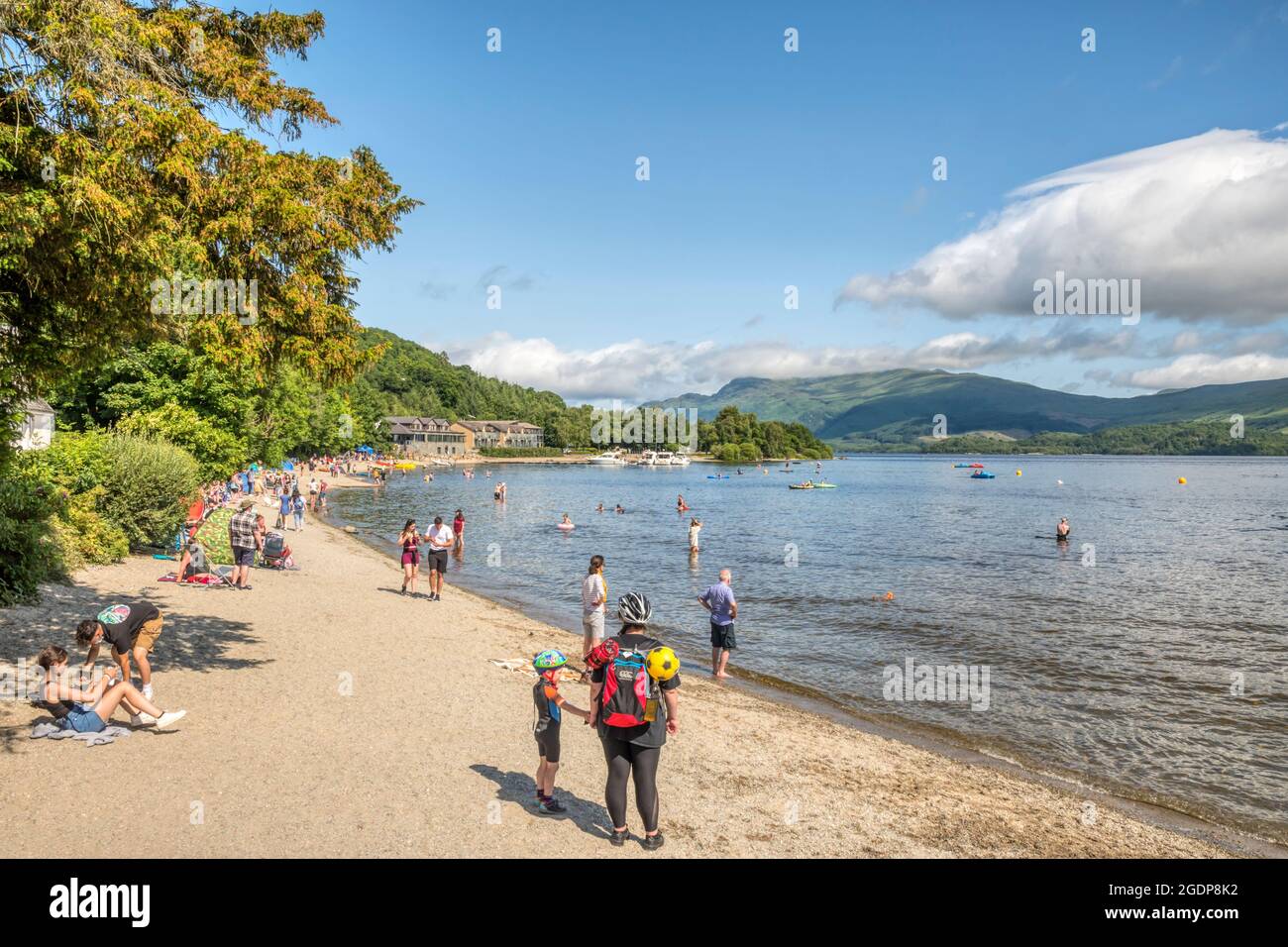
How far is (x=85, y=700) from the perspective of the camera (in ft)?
29.6

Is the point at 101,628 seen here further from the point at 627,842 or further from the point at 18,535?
the point at 627,842

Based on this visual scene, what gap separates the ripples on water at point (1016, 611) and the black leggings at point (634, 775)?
8.25m

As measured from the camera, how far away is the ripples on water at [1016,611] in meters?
13.3

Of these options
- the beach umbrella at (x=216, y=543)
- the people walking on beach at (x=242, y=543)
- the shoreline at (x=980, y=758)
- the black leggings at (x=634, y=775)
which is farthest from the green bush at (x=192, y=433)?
the black leggings at (x=634, y=775)

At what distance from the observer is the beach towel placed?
8738 millimetres

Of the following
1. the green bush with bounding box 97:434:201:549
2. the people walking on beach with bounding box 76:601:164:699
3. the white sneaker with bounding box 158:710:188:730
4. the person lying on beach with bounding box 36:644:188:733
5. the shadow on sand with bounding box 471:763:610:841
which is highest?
the green bush with bounding box 97:434:201:549

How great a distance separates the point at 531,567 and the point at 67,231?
27.6 metres

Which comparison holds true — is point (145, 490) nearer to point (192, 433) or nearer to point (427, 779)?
point (192, 433)

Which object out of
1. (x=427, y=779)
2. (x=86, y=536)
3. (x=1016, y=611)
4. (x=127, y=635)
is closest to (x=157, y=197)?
(x=127, y=635)

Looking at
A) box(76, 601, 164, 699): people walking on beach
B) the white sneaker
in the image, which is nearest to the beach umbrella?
box(76, 601, 164, 699): people walking on beach

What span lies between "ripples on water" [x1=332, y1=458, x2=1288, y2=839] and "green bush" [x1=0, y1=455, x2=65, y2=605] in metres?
12.3

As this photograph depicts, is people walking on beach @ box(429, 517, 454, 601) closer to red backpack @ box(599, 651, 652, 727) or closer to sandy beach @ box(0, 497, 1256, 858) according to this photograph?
sandy beach @ box(0, 497, 1256, 858)

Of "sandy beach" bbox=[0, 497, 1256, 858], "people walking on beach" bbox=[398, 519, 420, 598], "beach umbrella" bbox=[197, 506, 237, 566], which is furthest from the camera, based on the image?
"beach umbrella" bbox=[197, 506, 237, 566]
